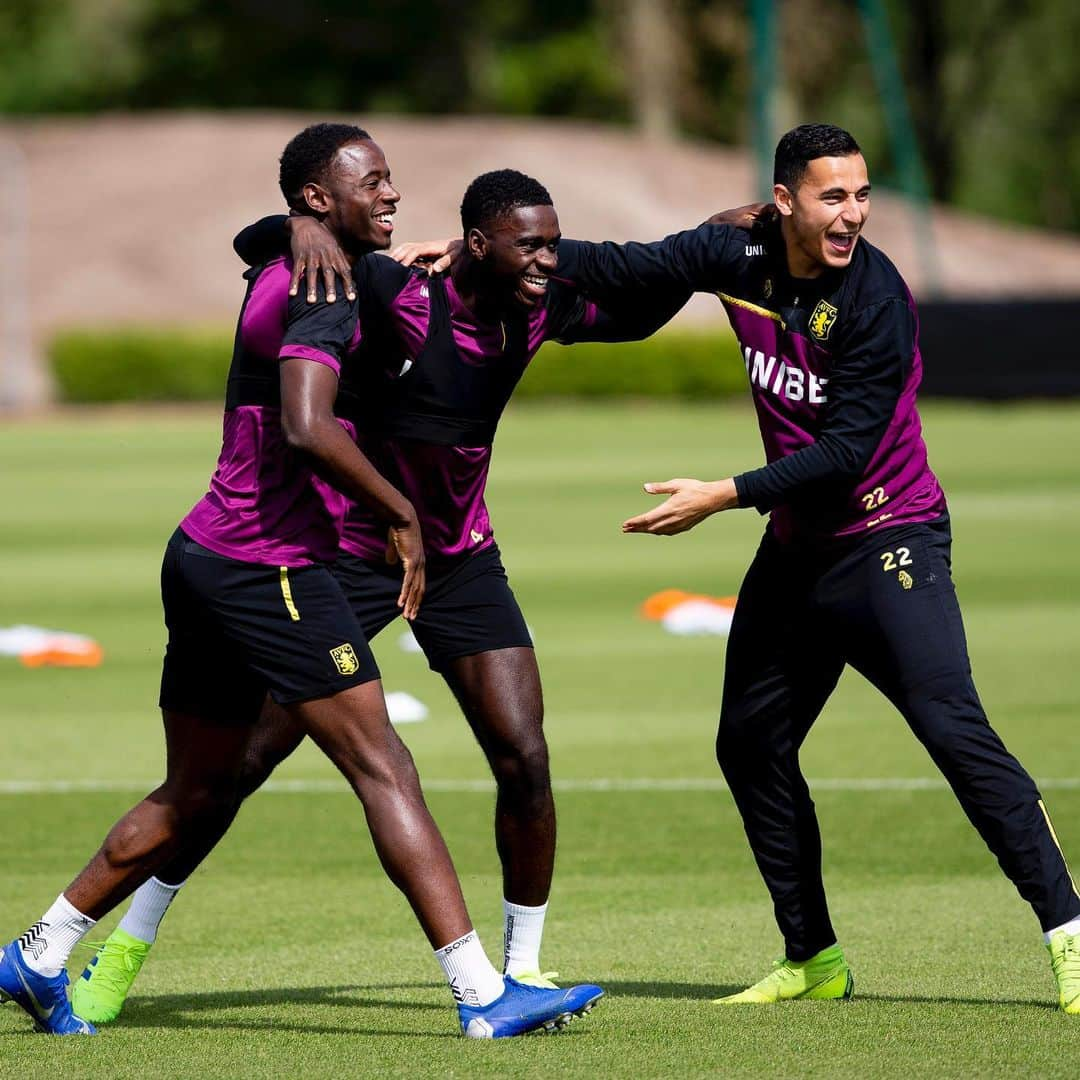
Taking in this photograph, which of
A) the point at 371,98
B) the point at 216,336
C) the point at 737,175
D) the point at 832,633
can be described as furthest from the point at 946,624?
the point at 371,98

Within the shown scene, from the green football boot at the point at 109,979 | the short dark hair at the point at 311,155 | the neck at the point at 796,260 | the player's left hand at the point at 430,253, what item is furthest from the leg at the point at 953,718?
the green football boot at the point at 109,979

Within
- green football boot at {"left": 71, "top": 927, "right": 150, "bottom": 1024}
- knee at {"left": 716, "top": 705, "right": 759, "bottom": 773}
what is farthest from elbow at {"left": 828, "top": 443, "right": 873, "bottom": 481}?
green football boot at {"left": 71, "top": 927, "right": 150, "bottom": 1024}

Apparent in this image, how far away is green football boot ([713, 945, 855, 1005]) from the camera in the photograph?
20.9 ft

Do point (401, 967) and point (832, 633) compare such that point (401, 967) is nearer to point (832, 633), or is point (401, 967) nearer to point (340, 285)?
point (832, 633)

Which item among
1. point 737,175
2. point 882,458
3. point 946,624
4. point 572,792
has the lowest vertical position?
point 737,175

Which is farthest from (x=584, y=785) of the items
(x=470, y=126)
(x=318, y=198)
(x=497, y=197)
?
(x=470, y=126)

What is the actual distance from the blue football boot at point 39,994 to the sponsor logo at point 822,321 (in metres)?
2.74

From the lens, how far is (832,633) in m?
6.29

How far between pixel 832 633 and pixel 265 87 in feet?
235

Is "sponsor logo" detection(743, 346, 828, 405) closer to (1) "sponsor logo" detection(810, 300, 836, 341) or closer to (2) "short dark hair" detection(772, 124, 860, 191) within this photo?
(1) "sponsor logo" detection(810, 300, 836, 341)

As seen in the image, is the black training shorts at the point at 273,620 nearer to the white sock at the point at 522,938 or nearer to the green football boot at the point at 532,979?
the white sock at the point at 522,938

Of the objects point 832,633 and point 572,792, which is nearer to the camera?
point 832,633

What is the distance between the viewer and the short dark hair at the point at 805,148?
6.07 metres

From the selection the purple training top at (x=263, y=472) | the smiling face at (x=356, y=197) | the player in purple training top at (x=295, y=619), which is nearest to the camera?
the player in purple training top at (x=295, y=619)
